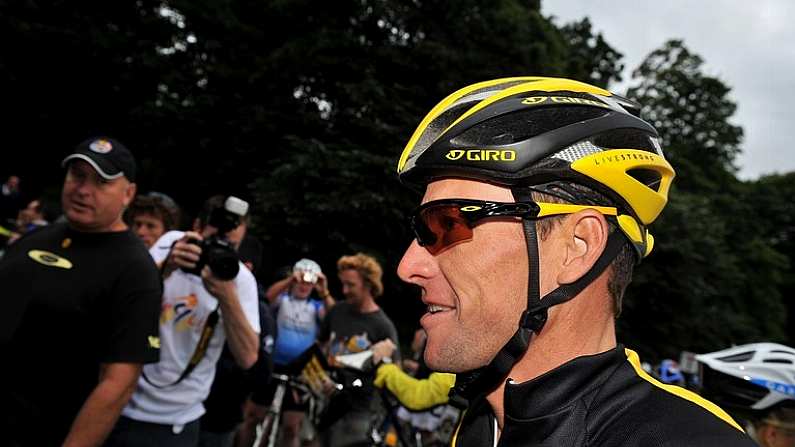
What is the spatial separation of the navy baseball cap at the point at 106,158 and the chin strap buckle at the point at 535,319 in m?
2.52

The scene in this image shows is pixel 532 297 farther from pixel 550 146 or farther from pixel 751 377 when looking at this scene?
pixel 751 377

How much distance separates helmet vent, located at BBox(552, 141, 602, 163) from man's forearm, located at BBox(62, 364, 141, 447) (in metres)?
2.27

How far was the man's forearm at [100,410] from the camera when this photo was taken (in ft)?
8.62

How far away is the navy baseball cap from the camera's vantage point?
3.06 m

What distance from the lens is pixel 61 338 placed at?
9.05 ft

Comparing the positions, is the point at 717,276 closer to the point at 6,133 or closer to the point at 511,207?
the point at 511,207

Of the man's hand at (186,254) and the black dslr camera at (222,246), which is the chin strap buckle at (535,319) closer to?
the black dslr camera at (222,246)

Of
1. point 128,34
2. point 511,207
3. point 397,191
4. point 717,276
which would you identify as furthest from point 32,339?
point 717,276

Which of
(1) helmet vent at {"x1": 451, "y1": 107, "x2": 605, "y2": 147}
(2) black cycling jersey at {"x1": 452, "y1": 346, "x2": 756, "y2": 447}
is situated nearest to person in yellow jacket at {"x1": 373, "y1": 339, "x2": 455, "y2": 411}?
(2) black cycling jersey at {"x1": 452, "y1": 346, "x2": 756, "y2": 447}

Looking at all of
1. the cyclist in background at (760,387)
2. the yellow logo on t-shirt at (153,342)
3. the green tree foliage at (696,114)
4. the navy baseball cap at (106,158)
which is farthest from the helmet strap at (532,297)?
the green tree foliage at (696,114)

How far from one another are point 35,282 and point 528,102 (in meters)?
2.53

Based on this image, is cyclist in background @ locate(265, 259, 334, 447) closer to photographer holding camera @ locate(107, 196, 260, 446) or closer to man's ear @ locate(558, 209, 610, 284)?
photographer holding camera @ locate(107, 196, 260, 446)

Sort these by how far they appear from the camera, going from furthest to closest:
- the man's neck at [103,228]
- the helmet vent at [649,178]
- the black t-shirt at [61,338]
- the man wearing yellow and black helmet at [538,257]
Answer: the man's neck at [103,228], the black t-shirt at [61,338], the helmet vent at [649,178], the man wearing yellow and black helmet at [538,257]

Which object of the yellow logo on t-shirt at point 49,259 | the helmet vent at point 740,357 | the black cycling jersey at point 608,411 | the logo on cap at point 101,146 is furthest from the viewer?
the helmet vent at point 740,357
